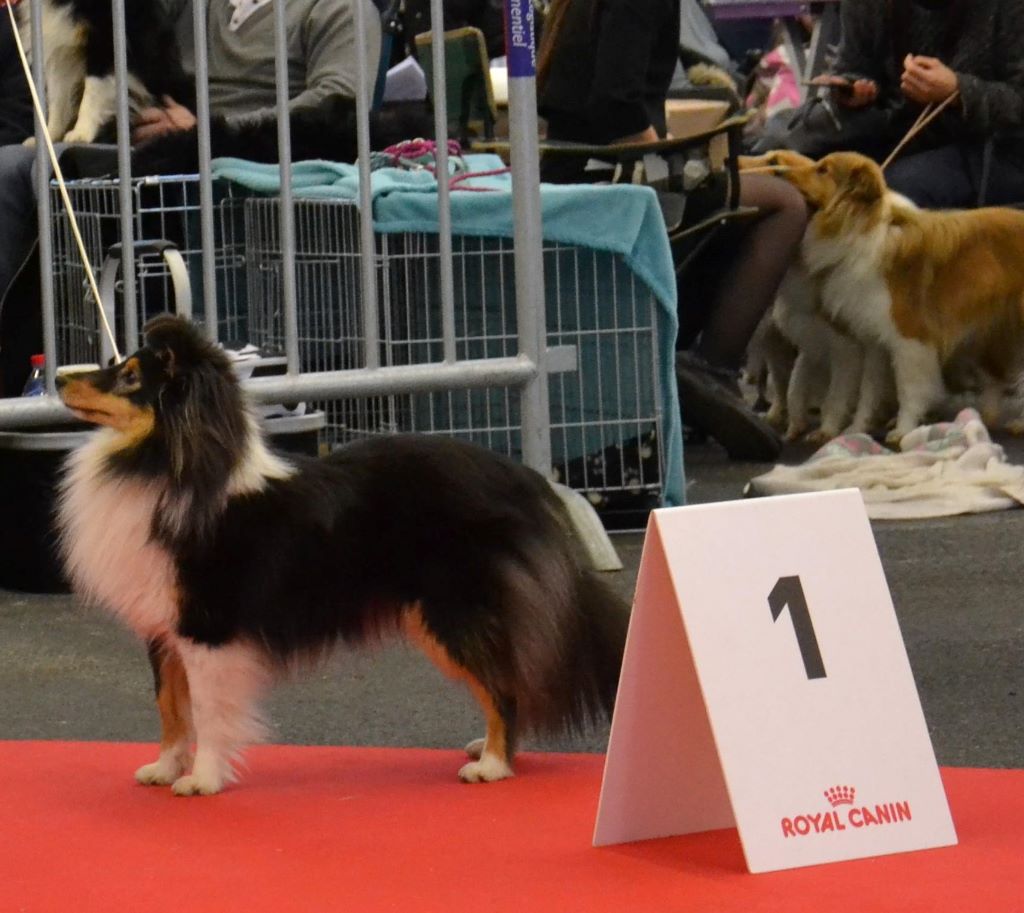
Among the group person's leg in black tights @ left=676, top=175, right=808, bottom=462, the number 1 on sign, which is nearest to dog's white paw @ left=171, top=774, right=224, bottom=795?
the number 1 on sign

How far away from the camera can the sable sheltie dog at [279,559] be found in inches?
106

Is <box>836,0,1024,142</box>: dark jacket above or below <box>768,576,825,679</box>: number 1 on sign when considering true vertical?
above

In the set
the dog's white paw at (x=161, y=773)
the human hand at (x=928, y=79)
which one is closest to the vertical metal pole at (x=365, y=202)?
the dog's white paw at (x=161, y=773)

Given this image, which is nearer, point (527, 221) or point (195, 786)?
point (195, 786)

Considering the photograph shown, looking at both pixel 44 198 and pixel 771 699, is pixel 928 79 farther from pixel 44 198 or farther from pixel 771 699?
pixel 771 699

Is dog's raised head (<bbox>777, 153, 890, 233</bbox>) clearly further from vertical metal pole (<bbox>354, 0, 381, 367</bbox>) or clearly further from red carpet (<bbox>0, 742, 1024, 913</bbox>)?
red carpet (<bbox>0, 742, 1024, 913</bbox>)

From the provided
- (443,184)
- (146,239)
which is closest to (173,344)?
(443,184)

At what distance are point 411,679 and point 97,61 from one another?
9.34ft

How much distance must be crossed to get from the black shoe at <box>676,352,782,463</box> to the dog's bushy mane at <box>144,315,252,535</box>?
2984mm

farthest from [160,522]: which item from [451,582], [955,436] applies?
[955,436]

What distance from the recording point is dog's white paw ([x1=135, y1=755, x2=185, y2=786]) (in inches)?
112

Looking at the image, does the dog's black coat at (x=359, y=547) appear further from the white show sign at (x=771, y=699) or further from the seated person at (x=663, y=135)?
the seated person at (x=663, y=135)

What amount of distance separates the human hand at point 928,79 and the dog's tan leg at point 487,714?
164 inches

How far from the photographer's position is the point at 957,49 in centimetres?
657
